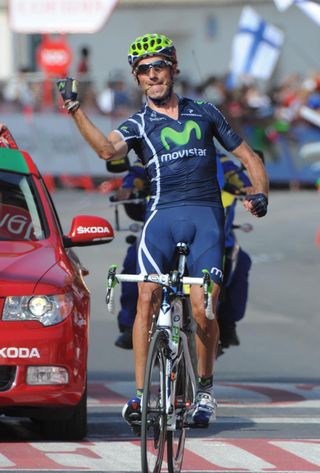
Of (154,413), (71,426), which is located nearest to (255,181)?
(154,413)

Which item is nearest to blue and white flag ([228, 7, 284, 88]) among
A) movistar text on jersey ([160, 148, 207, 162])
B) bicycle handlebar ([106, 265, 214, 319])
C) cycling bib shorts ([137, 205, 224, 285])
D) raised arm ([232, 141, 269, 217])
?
raised arm ([232, 141, 269, 217])

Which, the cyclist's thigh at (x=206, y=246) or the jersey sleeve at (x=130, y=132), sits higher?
the jersey sleeve at (x=130, y=132)

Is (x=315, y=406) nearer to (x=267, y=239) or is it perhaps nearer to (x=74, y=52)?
(x=267, y=239)

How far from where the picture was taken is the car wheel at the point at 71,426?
28.8ft

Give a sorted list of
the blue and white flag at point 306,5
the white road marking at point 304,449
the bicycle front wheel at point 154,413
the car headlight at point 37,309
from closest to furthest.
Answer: the bicycle front wheel at point 154,413 → the white road marking at point 304,449 → the car headlight at point 37,309 → the blue and white flag at point 306,5

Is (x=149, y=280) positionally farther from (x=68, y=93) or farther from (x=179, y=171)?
(x=68, y=93)

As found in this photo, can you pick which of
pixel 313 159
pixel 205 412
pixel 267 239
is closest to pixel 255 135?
pixel 313 159

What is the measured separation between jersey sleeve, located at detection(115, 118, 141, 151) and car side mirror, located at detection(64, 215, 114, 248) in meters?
0.92

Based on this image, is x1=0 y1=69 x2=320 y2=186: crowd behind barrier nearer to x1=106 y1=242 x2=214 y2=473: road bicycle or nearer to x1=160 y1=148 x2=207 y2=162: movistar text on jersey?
x1=160 y1=148 x2=207 y2=162: movistar text on jersey

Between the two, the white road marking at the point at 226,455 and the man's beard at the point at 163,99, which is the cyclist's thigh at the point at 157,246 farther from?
the white road marking at the point at 226,455

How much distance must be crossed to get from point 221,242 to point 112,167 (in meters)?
2.15

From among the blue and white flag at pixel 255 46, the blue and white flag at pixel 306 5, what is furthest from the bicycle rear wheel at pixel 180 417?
the blue and white flag at pixel 255 46

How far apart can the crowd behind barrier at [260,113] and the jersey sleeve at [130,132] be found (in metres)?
18.4

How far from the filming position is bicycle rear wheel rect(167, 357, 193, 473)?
7539 millimetres
